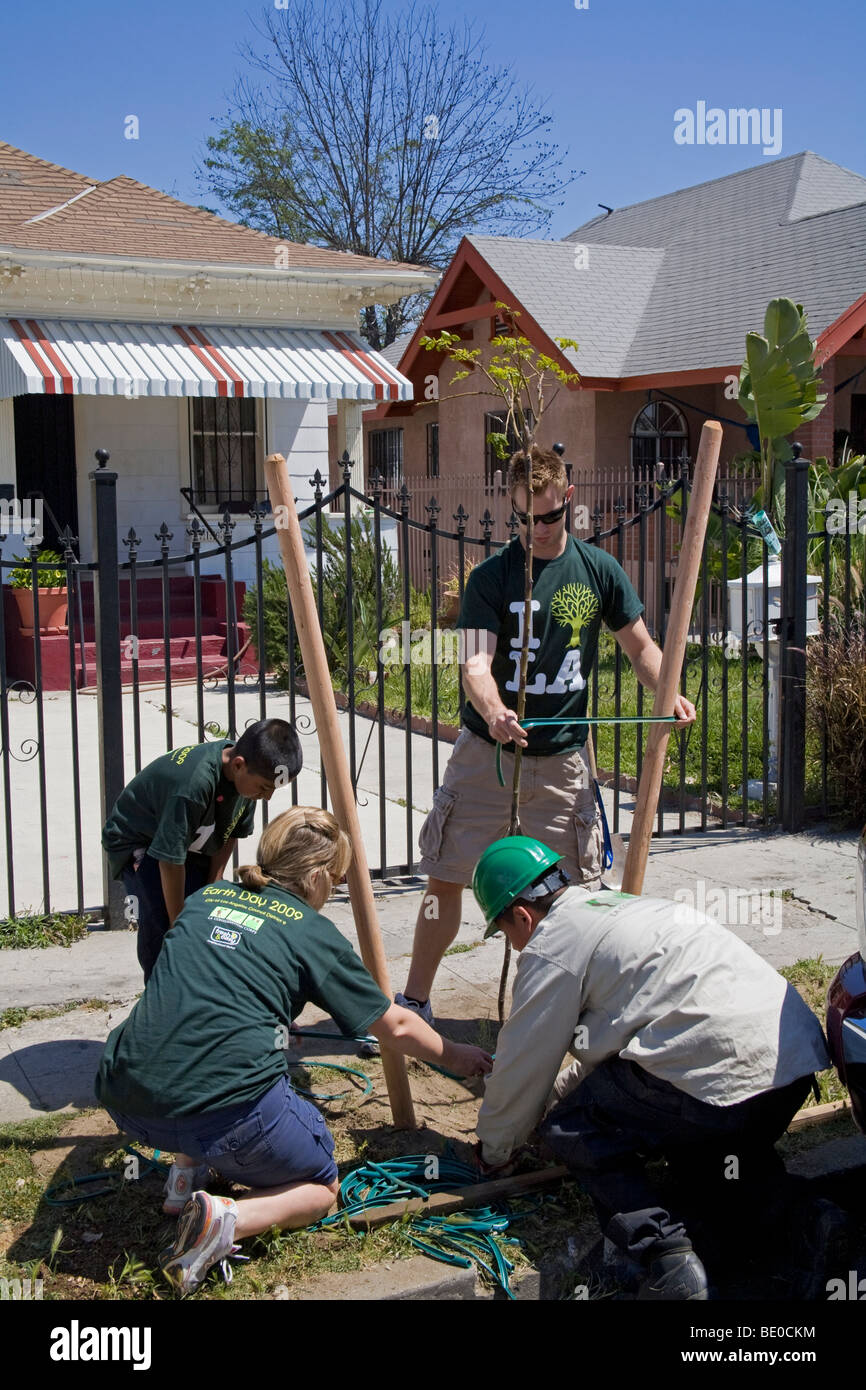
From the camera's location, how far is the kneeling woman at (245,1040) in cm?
308

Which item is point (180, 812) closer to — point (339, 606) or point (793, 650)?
point (793, 650)

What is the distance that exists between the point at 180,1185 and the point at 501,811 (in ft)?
5.31

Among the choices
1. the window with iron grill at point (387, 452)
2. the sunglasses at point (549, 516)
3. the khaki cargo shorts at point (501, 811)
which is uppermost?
the window with iron grill at point (387, 452)

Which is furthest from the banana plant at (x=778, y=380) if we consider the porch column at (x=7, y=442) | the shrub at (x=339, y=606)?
the porch column at (x=7, y=442)

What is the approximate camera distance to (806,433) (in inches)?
555

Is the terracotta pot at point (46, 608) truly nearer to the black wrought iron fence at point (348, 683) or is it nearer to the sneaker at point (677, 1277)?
the black wrought iron fence at point (348, 683)

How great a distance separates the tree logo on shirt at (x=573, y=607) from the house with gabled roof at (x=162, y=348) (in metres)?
8.99

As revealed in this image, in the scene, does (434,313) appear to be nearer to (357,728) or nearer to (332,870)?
(357,728)

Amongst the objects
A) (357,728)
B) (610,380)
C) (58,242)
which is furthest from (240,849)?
(610,380)

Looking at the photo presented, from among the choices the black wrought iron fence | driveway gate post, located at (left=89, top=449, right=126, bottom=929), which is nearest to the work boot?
the black wrought iron fence

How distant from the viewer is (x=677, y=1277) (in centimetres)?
293

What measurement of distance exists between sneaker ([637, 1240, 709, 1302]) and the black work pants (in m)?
0.09

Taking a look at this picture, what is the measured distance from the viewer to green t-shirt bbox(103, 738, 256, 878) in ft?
12.9

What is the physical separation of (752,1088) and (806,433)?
1215 centimetres
